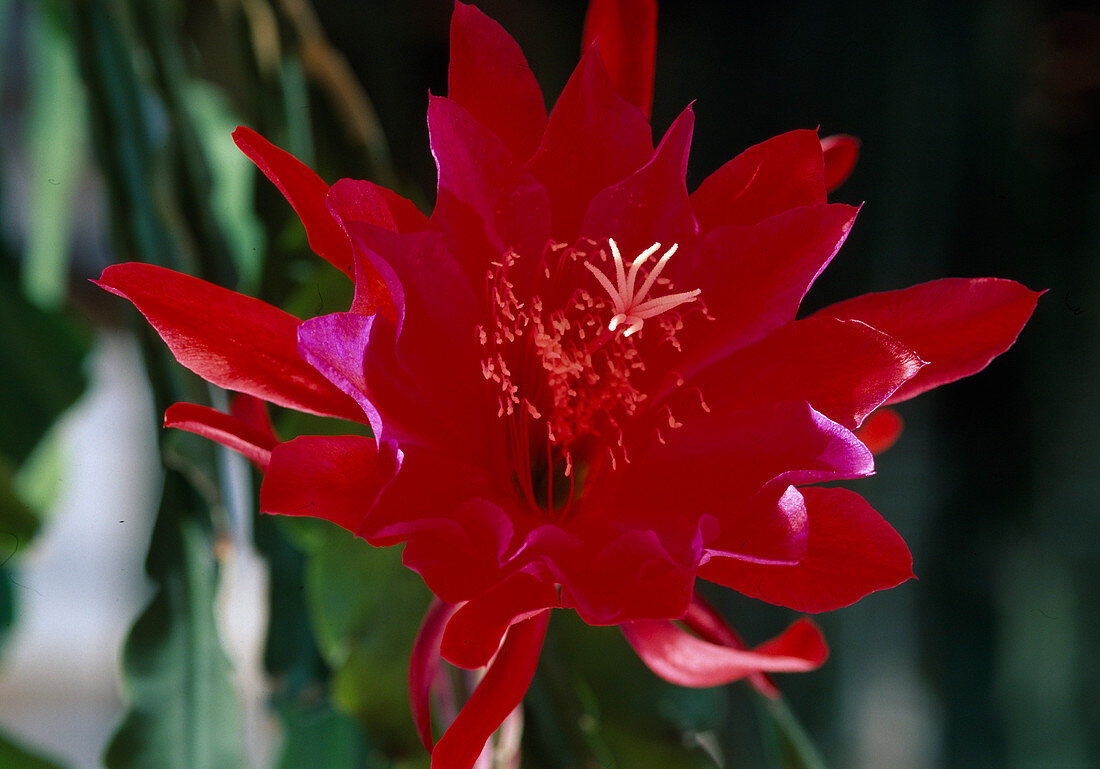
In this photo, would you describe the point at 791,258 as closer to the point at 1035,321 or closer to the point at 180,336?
the point at 180,336

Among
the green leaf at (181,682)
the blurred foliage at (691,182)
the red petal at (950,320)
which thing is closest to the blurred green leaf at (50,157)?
the blurred foliage at (691,182)

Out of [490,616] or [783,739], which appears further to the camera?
[783,739]

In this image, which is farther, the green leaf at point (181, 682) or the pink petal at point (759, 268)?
the green leaf at point (181, 682)

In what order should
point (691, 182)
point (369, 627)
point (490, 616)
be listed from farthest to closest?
point (691, 182)
point (369, 627)
point (490, 616)

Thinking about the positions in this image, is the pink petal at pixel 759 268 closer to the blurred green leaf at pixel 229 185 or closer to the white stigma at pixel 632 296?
the white stigma at pixel 632 296

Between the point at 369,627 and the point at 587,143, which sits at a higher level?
the point at 587,143

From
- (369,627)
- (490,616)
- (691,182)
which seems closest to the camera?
(490,616)

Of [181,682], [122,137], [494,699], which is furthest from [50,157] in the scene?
[494,699]

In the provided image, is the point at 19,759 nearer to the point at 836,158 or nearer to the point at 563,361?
the point at 563,361
